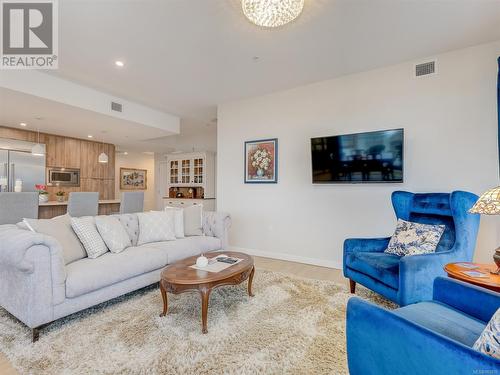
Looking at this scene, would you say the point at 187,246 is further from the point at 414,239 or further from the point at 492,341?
the point at 492,341

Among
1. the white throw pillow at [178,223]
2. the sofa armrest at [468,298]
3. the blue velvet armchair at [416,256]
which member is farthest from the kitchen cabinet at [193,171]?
the sofa armrest at [468,298]

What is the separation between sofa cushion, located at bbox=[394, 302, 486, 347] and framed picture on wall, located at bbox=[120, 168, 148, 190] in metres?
9.34

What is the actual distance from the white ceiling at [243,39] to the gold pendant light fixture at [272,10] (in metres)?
0.26

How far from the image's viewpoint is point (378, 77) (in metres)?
3.37

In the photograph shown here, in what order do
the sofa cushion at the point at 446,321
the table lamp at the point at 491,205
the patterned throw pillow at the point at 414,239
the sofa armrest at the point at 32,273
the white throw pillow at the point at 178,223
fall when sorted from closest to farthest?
the sofa cushion at the point at 446,321 → the table lamp at the point at 491,205 → the sofa armrest at the point at 32,273 → the patterned throw pillow at the point at 414,239 → the white throw pillow at the point at 178,223

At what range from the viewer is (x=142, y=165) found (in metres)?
9.66

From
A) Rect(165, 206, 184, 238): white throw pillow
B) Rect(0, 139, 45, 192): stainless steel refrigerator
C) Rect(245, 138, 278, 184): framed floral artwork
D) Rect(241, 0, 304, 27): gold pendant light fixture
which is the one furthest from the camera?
Rect(0, 139, 45, 192): stainless steel refrigerator

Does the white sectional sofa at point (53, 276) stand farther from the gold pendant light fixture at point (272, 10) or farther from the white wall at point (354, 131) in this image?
the gold pendant light fixture at point (272, 10)

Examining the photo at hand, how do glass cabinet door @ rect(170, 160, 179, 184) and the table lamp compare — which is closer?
the table lamp

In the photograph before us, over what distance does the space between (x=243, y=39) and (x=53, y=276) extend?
2769mm

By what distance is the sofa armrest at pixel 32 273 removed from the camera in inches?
70.8

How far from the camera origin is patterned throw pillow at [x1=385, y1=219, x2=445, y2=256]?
2.36m

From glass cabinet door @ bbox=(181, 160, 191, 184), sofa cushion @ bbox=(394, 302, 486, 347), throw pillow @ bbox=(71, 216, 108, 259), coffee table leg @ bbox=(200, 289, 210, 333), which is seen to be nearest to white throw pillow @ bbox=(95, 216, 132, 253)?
throw pillow @ bbox=(71, 216, 108, 259)

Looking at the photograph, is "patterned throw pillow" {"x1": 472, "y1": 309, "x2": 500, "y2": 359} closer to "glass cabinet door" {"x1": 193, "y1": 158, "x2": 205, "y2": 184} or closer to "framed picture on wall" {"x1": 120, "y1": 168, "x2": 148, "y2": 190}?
"glass cabinet door" {"x1": 193, "y1": 158, "x2": 205, "y2": 184}
